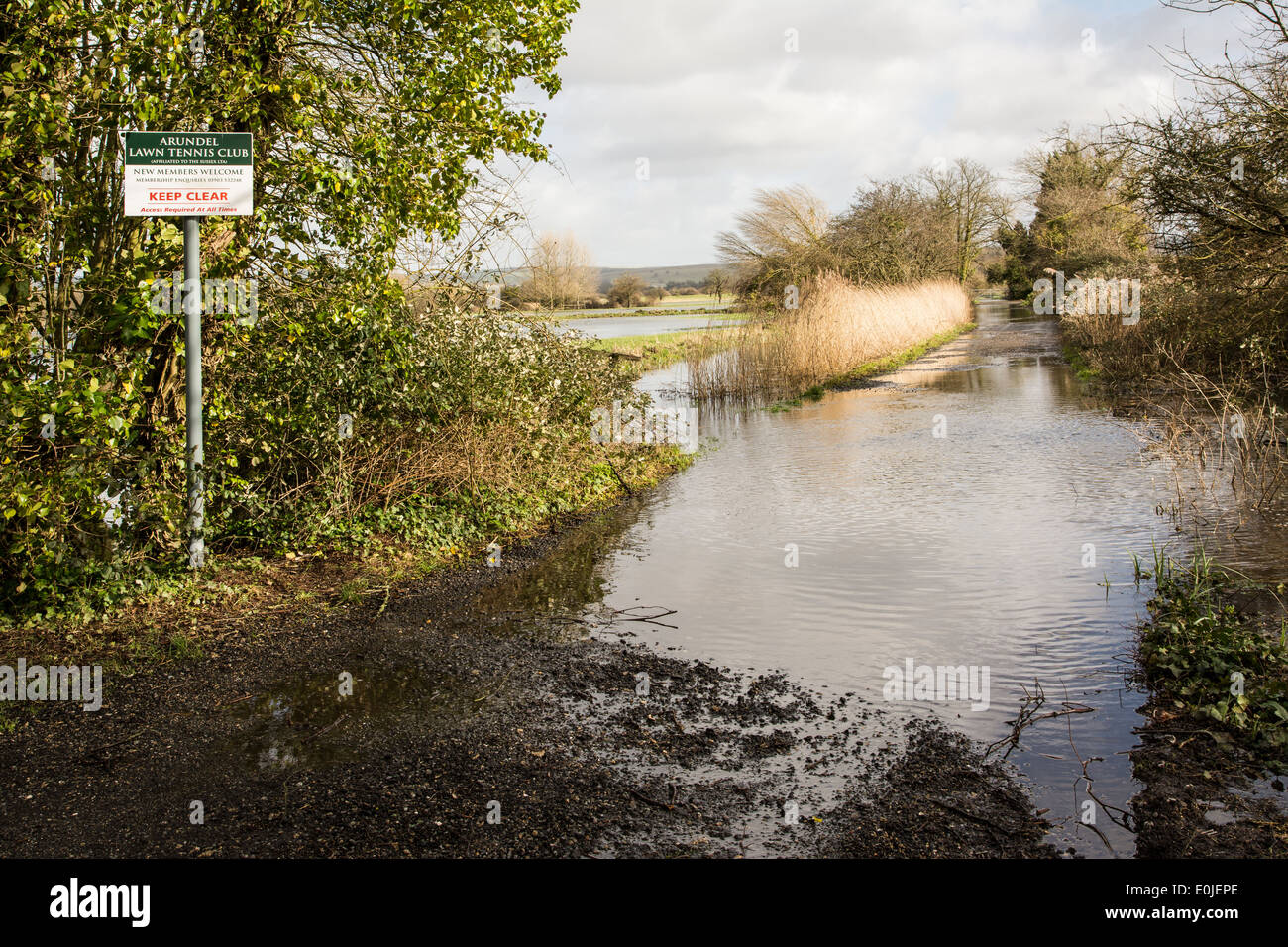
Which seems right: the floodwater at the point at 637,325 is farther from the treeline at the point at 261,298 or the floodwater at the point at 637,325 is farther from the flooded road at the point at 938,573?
the treeline at the point at 261,298

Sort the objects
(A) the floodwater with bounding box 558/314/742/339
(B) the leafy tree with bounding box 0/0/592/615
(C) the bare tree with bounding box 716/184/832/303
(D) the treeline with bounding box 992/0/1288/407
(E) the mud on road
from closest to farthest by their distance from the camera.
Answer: (E) the mud on road < (B) the leafy tree with bounding box 0/0/592/615 < (D) the treeline with bounding box 992/0/1288/407 < (C) the bare tree with bounding box 716/184/832/303 < (A) the floodwater with bounding box 558/314/742/339

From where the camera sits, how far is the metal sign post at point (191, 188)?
6656 millimetres

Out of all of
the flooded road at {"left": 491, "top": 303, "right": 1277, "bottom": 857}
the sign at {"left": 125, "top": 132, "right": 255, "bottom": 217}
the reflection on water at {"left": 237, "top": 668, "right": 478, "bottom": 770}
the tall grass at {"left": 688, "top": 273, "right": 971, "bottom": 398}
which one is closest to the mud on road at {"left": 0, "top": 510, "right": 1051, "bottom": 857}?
the reflection on water at {"left": 237, "top": 668, "right": 478, "bottom": 770}

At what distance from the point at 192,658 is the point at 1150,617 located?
6.94 metres

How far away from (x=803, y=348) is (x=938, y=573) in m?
17.0

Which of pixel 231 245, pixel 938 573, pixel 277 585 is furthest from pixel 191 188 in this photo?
pixel 938 573

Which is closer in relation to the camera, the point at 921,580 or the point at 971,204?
the point at 921,580

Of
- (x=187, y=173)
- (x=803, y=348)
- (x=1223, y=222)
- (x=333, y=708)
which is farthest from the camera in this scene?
(x=803, y=348)

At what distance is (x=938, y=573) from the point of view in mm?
8656

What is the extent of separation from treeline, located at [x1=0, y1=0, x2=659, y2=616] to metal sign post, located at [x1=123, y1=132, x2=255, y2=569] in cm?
19

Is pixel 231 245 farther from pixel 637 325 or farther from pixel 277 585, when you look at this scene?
pixel 637 325

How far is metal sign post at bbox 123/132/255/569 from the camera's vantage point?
6656 mm

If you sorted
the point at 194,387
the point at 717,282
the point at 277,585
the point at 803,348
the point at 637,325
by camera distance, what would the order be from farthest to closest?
1. the point at 637,325
2. the point at 717,282
3. the point at 803,348
4. the point at 277,585
5. the point at 194,387

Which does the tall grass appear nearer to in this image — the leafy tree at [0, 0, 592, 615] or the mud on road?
the leafy tree at [0, 0, 592, 615]
